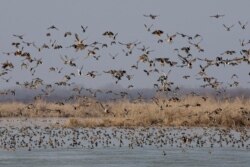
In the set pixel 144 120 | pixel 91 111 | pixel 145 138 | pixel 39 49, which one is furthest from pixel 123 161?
pixel 91 111

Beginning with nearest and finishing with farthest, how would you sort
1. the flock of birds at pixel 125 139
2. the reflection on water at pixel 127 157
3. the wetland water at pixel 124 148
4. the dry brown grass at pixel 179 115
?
the reflection on water at pixel 127 157, the wetland water at pixel 124 148, the flock of birds at pixel 125 139, the dry brown grass at pixel 179 115

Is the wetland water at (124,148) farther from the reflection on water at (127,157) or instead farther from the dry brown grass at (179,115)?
the dry brown grass at (179,115)

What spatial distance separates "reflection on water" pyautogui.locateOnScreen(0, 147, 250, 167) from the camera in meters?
22.1

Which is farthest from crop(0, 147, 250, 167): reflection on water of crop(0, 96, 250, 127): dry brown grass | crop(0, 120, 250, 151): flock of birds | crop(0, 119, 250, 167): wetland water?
crop(0, 96, 250, 127): dry brown grass

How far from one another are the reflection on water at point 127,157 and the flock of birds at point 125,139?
26.3 inches

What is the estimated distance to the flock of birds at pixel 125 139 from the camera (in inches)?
1091

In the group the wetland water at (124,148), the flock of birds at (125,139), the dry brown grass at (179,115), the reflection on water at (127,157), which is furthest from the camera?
the dry brown grass at (179,115)

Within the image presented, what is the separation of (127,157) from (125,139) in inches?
257

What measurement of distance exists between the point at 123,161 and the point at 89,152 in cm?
329

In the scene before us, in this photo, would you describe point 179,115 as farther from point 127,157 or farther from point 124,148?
point 127,157

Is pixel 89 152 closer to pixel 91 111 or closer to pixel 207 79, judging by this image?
pixel 207 79

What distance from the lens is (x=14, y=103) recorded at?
5712 centimetres

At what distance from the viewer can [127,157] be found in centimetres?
2369

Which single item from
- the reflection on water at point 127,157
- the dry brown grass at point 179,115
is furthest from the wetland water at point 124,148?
the dry brown grass at point 179,115
